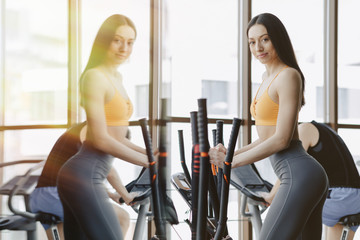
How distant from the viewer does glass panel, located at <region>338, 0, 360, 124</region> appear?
4.28 ft

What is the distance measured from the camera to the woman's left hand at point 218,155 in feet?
2.88

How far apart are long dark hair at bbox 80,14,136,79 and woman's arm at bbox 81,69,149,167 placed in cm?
3

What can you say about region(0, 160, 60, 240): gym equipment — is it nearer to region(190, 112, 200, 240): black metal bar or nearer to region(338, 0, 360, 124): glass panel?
region(190, 112, 200, 240): black metal bar

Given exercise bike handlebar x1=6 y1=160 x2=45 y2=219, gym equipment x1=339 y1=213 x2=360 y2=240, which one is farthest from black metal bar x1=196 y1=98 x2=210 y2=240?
gym equipment x1=339 y1=213 x2=360 y2=240

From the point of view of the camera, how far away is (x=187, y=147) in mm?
944

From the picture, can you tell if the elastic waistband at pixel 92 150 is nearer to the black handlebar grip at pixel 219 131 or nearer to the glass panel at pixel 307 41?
the black handlebar grip at pixel 219 131

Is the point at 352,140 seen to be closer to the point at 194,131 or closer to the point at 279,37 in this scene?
the point at 279,37

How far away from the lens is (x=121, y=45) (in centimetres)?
91

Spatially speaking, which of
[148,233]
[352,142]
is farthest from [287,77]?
[148,233]

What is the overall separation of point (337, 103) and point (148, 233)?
0.91m

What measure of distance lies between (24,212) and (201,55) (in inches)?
28.1

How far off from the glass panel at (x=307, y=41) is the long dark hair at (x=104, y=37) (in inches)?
17.0

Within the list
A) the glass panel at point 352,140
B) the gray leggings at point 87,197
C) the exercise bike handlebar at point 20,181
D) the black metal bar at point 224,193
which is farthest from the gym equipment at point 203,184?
the glass panel at point 352,140

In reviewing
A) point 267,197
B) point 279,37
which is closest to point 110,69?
point 279,37
